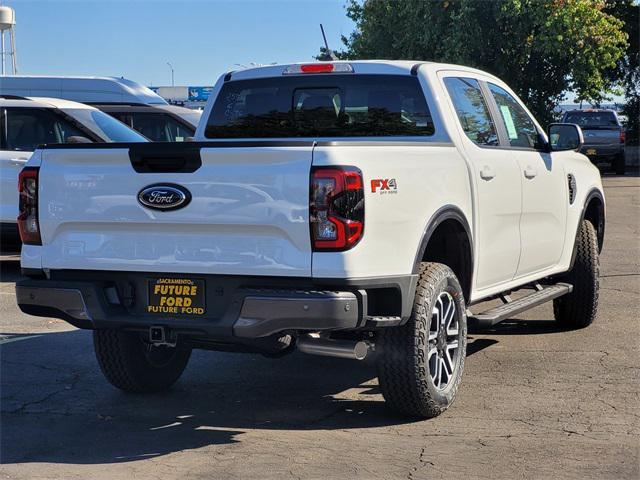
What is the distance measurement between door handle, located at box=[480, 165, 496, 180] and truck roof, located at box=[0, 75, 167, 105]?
11047 mm

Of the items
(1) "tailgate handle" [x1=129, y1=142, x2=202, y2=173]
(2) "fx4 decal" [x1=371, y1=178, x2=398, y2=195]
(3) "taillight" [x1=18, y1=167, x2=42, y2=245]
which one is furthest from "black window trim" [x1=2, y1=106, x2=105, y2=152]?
(2) "fx4 decal" [x1=371, y1=178, x2=398, y2=195]

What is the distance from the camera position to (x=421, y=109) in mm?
6402

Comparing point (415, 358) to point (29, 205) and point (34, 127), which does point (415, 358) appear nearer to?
point (29, 205)

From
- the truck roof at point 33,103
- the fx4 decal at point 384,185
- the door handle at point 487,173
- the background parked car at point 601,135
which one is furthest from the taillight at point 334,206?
the background parked car at point 601,135

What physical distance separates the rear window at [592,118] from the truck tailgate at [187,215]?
89.4 ft

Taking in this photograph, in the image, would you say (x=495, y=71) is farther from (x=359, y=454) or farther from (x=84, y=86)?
(x=359, y=454)

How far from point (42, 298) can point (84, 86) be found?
1238cm

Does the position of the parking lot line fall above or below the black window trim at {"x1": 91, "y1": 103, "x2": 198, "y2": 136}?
below

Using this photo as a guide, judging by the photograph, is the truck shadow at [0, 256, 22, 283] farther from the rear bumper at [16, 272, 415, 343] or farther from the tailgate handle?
the tailgate handle

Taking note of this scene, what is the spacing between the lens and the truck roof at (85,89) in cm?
1686

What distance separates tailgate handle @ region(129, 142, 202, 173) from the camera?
511 centimetres

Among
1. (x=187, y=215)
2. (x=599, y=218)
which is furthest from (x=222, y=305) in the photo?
(x=599, y=218)

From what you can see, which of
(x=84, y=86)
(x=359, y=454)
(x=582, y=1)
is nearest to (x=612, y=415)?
(x=359, y=454)

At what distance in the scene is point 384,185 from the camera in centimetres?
505
